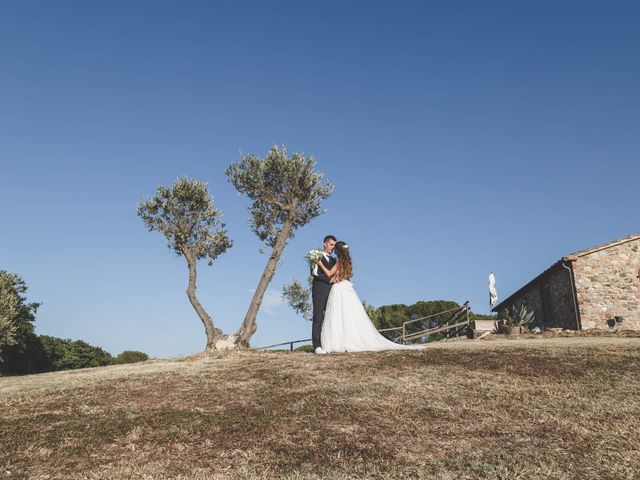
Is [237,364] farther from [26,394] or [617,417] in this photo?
[617,417]

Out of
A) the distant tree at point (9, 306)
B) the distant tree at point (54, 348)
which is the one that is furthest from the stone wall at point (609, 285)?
the distant tree at point (54, 348)

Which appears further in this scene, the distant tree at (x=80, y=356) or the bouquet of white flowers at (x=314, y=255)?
the distant tree at (x=80, y=356)

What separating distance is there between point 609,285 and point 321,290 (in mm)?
21702

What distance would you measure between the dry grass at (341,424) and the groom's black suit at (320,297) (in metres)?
3.49

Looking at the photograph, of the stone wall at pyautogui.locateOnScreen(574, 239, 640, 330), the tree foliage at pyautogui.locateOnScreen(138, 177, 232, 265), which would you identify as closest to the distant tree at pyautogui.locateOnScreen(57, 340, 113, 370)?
the tree foliage at pyautogui.locateOnScreen(138, 177, 232, 265)

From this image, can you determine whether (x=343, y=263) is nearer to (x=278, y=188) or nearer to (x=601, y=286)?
(x=278, y=188)

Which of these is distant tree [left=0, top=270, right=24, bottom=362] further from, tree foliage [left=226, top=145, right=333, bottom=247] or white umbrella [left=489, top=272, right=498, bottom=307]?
white umbrella [left=489, top=272, right=498, bottom=307]

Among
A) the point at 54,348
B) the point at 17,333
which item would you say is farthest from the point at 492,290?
the point at 54,348

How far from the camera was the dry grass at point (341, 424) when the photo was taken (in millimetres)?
4723

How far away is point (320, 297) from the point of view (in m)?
13.8

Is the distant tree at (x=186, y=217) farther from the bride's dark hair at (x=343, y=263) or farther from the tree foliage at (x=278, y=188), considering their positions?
the bride's dark hair at (x=343, y=263)

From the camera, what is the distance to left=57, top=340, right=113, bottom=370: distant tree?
138 ft

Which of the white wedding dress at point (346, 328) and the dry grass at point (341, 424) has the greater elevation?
the white wedding dress at point (346, 328)

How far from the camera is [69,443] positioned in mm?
5605
